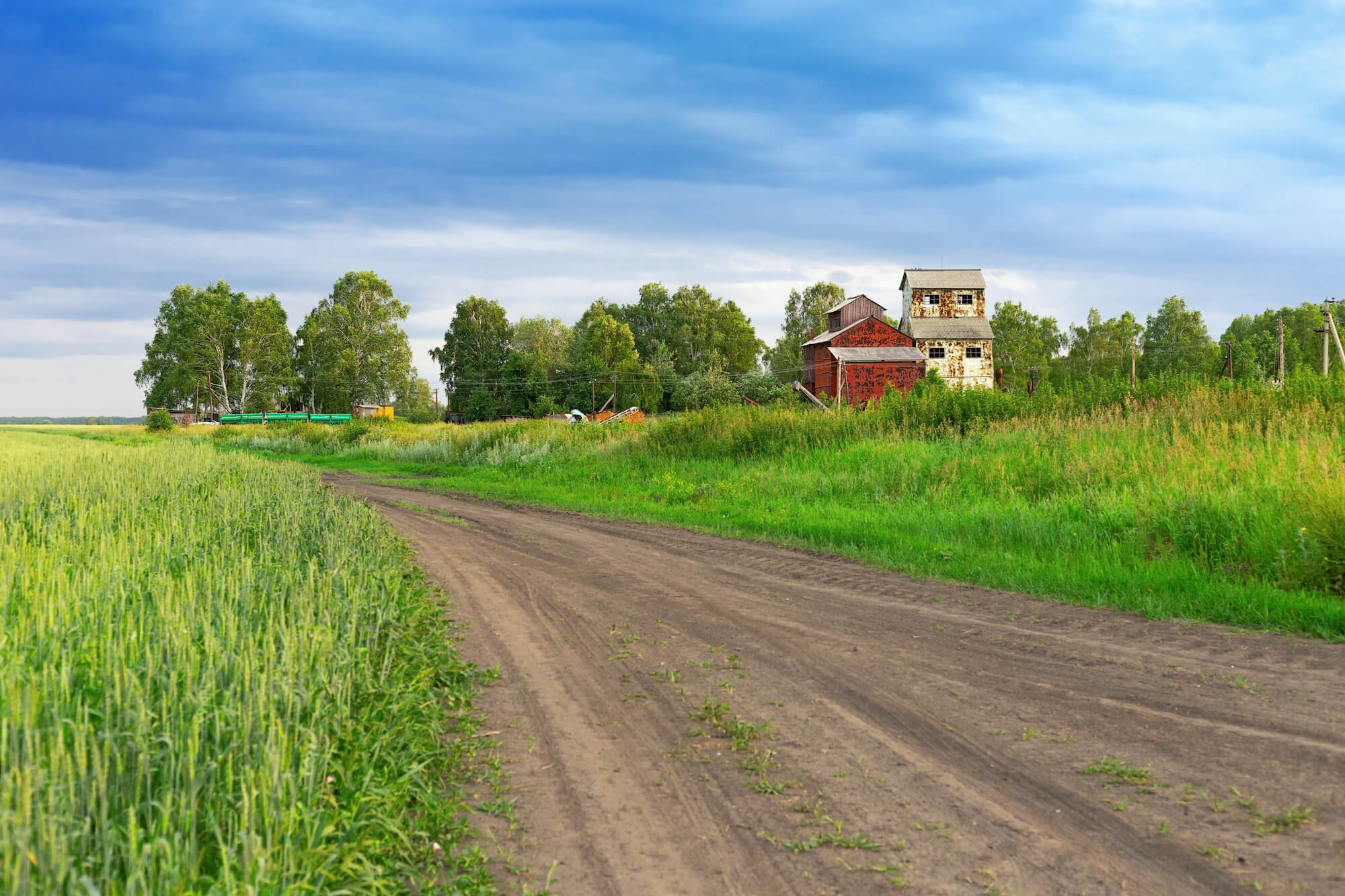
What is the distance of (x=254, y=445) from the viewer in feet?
166

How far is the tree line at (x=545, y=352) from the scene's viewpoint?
8231 centimetres

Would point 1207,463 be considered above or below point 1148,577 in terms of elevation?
above

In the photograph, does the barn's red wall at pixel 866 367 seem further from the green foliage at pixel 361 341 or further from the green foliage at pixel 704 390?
the green foliage at pixel 361 341

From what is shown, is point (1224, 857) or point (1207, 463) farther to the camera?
point (1207, 463)

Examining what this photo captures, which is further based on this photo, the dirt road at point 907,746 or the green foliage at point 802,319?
the green foliage at point 802,319

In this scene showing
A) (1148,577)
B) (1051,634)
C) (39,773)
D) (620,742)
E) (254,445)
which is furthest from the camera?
(254,445)

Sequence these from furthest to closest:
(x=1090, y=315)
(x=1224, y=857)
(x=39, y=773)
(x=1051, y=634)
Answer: (x=1090, y=315)
(x=1051, y=634)
(x=1224, y=857)
(x=39, y=773)

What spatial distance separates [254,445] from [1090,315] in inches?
3159

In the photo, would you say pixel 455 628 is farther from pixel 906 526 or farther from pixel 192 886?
pixel 906 526

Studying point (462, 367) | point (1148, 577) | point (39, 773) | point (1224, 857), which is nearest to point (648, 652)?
point (1224, 857)

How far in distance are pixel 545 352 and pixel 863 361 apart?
44.1 m

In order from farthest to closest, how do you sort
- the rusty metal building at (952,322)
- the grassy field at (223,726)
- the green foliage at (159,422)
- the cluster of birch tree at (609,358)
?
1. the cluster of birch tree at (609,358)
2. the green foliage at (159,422)
3. the rusty metal building at (952,322)
4. the grassy field at (223,726)

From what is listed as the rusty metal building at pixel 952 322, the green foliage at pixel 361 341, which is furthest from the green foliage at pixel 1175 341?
the green foliage at pixel 361 341

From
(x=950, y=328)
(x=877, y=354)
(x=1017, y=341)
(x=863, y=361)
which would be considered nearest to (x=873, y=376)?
(x=863, y=361)
